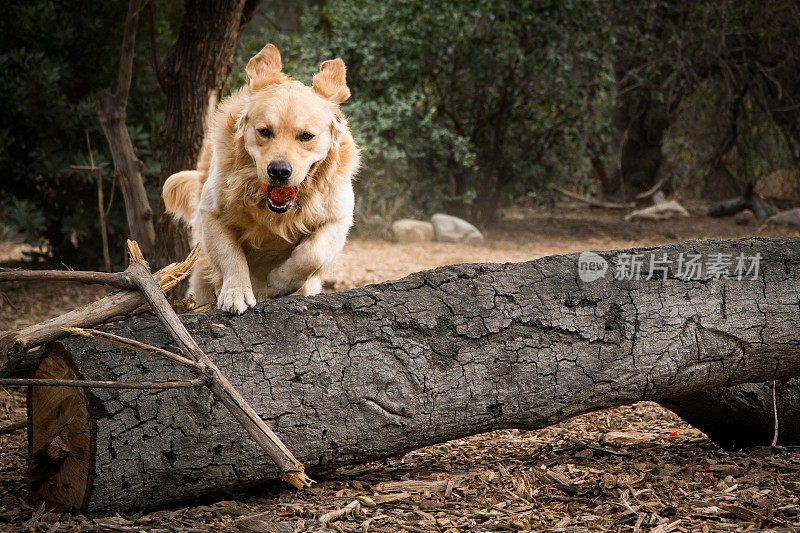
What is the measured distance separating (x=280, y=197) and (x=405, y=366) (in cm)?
104

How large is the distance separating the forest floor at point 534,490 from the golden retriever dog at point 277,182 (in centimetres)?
102

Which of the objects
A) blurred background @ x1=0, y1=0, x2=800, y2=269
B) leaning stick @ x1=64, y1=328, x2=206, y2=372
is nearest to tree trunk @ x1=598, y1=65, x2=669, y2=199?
blurred background @ x1=0, y1=0, x2=800, y2=269

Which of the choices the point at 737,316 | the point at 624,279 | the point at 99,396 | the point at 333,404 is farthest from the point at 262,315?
the point at 737,316

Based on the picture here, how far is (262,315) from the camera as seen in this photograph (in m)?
2.71

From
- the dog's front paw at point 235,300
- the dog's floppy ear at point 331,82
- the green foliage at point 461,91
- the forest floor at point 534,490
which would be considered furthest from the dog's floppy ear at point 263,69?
the green foliage at point 461,91

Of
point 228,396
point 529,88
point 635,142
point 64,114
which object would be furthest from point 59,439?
point 635,142

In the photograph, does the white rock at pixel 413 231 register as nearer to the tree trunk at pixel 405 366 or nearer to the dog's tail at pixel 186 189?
the dog's tail at pixel 186 189

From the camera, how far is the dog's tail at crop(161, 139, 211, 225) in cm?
399

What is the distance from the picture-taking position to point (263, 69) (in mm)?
3463

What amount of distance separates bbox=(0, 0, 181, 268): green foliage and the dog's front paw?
4258 mm

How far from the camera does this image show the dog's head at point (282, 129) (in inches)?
121

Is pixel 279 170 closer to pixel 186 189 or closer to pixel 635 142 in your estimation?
pixel 186 189

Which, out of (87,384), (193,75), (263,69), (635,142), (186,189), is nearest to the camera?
(87,384)

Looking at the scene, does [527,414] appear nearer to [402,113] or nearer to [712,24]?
[402,113]
